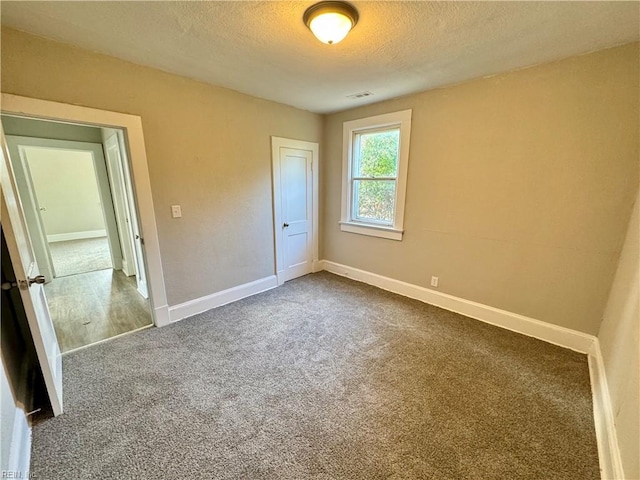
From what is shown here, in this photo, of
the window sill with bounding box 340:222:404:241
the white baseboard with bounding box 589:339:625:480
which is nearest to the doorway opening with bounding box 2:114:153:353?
the window sill with bounding box 340:222:404:241

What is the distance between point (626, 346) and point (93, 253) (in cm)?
743

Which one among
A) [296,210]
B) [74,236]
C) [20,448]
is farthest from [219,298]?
[74,236]

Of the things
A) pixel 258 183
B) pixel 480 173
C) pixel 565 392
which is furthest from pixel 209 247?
pixel 565 392

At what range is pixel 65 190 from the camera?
6.32m

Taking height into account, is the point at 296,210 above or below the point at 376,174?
below

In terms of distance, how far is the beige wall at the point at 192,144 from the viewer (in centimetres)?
186

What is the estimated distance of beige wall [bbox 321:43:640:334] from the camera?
1.95 m

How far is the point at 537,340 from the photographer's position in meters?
2.40

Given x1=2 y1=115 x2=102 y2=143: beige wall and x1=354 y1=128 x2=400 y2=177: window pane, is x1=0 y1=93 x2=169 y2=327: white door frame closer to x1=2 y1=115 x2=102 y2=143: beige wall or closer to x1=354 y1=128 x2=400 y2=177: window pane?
x1=2 y1=115 x2=102 y2=143: beige wall

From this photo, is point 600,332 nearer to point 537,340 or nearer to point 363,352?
point 537,340

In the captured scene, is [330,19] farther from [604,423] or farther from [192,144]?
[604,423]

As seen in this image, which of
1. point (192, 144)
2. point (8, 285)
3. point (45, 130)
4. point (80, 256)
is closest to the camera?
point (8, 285)

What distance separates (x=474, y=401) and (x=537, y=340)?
1191 mm

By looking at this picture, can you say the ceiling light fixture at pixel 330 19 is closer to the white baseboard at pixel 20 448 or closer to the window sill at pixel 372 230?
the window sill at pixel 372 230
